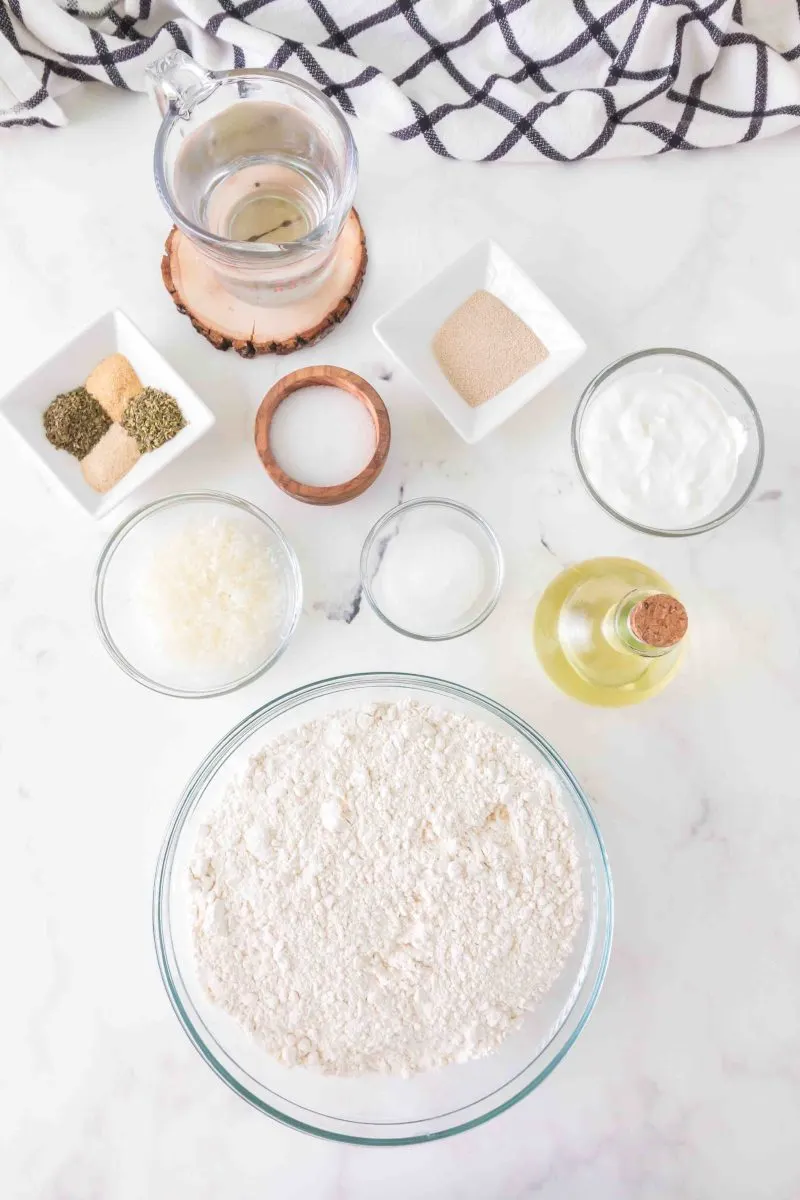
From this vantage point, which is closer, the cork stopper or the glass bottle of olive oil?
the cork stopper

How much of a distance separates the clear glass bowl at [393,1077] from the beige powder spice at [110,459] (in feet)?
1.27

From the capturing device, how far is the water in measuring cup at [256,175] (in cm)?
123

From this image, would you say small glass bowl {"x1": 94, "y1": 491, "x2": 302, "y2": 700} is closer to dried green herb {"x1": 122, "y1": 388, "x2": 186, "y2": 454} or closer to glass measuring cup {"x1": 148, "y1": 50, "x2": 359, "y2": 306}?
dried green herb {"x1": 122, "y1": 388, "x2": 186, "y2": 454}

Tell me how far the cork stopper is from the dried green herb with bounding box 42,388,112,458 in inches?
30.5

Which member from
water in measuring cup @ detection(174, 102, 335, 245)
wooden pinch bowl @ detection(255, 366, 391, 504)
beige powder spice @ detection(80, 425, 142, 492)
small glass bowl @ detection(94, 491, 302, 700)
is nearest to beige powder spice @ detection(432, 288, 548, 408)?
wooden pinch bowl @ detection(255, 366, 391, 504)

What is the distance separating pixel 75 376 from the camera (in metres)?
1.30

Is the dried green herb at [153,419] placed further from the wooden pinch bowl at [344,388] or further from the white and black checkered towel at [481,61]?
the white and black checkered towel at [481,61]

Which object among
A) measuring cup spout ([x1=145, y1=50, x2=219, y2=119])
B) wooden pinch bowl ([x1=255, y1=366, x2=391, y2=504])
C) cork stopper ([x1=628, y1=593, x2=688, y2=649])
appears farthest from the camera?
wooden pinch bowl ([x1=255, y1=366, x2=391, y2=504])

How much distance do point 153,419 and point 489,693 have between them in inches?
23.8

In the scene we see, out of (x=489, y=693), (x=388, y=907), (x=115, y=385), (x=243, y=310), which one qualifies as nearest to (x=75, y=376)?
(x=115, y=385)

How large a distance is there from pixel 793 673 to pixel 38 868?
1.11 metres

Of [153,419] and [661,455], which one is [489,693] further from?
[153,419]

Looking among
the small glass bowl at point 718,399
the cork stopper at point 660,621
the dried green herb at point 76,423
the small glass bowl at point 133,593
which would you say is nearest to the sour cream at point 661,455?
the small glass bowl at point 718,399

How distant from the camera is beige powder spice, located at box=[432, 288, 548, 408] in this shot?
1.29 meters
